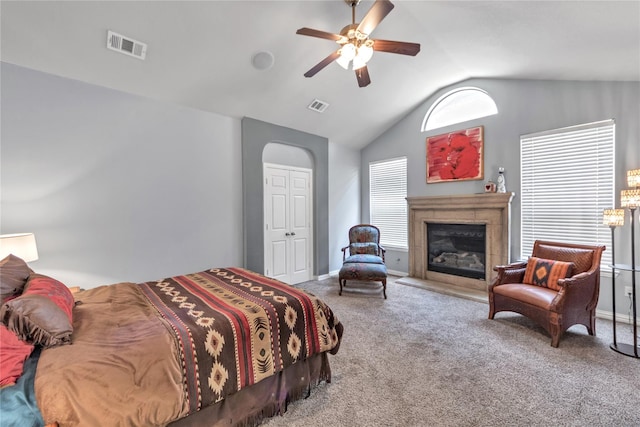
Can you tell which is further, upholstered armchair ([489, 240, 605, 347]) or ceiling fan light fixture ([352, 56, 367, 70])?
upholstered armchair ([489, 240, 605, 347])

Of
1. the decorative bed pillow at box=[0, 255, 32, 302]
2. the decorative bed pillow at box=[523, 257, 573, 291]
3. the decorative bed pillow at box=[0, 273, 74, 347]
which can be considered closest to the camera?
the decorative bed pillow at box=[0, 273, 74, 347]

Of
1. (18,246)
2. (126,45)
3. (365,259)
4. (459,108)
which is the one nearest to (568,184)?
(459,108)

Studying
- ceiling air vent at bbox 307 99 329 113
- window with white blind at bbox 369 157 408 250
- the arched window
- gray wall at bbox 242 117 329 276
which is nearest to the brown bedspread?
gray wall at bbox 242 117 329 276

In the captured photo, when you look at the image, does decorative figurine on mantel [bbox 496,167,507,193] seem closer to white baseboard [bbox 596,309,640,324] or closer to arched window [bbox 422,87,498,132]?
arched window [bbox 422,87,498,132]

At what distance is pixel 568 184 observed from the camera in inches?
146

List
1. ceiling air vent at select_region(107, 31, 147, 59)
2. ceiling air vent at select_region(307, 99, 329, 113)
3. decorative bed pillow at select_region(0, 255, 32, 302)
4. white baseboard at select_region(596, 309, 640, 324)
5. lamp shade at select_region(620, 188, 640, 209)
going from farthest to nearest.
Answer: ceiling air vent at select_region(307, 99, 329, 113), white baseboard at select_region(596, 309, 640, 324), ceiling air vent at select_region(107, 31, 147, 59), lamp shade at select_region(620, 188, 640, 209), decorative bed pillow at select_region(0, 255, 32, 302)

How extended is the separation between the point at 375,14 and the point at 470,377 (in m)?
2.96

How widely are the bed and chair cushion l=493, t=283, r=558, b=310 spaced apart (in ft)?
7.23

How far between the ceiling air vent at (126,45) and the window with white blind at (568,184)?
499 centimetres

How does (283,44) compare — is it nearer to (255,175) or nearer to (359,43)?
(359,43)

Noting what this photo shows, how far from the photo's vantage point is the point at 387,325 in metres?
3.25

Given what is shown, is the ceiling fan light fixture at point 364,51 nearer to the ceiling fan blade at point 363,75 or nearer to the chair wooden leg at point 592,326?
the ceiling fan blade at point 363,75

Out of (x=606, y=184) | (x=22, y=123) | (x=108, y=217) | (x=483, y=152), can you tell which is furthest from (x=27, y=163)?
(x=606, y=184)

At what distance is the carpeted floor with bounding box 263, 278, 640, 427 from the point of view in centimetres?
182
